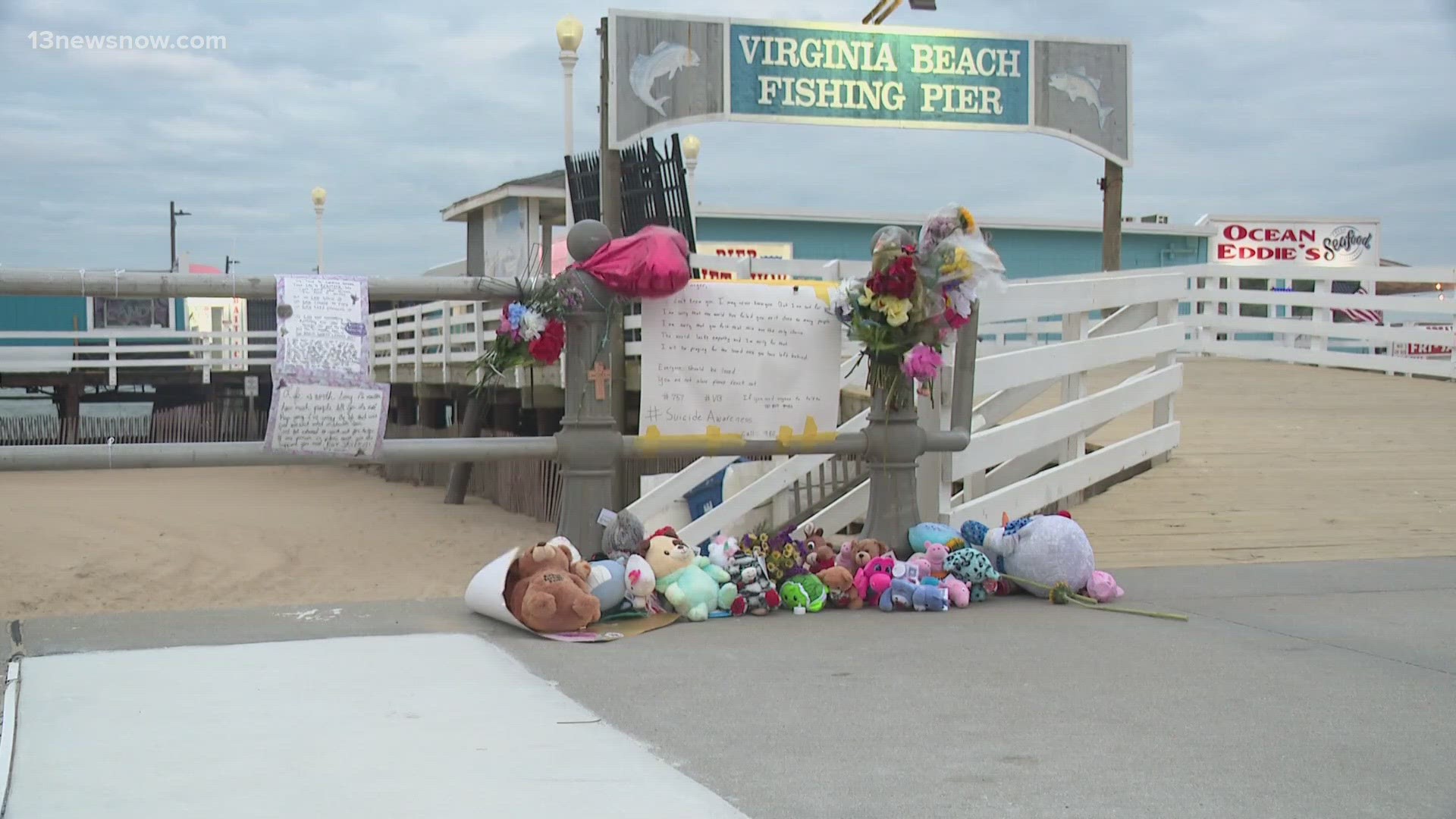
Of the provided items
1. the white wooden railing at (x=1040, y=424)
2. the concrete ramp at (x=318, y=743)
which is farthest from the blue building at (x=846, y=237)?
the concrete ramp at (x=318, y=743)

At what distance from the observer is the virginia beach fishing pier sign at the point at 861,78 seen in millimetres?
10578

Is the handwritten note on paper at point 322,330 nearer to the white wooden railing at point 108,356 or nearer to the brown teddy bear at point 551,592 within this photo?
the brown teddy bear at point 551,592

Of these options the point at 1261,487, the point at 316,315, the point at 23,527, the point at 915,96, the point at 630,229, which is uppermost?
the point at 915,96

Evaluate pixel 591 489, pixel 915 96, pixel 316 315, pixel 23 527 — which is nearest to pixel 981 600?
pixel 591 489

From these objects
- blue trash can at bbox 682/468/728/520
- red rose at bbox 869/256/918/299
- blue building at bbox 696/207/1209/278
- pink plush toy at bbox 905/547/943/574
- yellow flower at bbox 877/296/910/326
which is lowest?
blue trash can at bbox 682/468/728/520

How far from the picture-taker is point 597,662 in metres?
4.12

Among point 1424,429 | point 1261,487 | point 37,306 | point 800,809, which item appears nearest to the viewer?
point 800,809

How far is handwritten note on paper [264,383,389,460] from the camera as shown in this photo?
4711 mm

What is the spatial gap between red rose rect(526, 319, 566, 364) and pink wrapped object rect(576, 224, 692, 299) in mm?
250

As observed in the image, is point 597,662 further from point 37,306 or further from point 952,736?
point 37,306

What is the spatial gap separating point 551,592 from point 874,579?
56.0 inches

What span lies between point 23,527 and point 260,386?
22.9 meters

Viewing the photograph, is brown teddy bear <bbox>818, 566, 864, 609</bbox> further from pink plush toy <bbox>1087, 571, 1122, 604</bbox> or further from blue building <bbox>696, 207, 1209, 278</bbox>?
blue building <bbox>696, 207, 1209, 278</bbox>

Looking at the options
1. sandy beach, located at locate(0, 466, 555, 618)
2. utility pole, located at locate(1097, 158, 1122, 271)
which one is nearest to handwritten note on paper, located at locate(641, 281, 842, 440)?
sandy beach, located at locate(0, 466, 555, 618)
